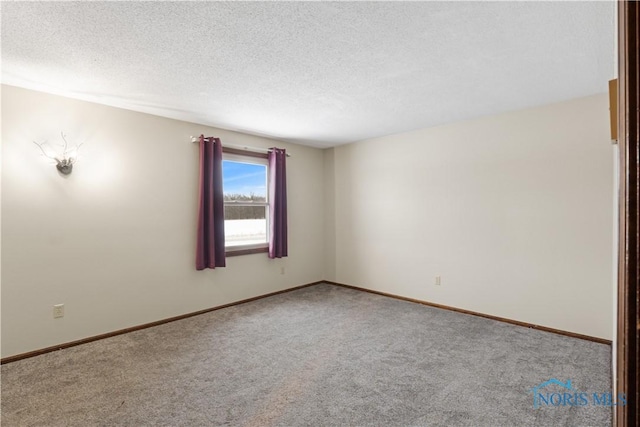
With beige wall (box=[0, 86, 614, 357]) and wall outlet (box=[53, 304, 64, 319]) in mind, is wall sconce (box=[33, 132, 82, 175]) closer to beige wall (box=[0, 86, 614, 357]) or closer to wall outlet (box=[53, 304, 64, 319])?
beige wall (box=[0, 86, 614, 357])

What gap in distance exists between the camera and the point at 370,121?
159 inches

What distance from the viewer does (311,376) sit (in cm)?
256

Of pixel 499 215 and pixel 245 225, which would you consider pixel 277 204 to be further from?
pixel 499 215

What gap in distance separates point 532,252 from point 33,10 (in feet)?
14.9

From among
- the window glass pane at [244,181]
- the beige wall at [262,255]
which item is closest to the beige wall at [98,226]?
the beige wall at [262,255]

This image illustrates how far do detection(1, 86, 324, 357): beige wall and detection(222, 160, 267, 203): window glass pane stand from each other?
390mm

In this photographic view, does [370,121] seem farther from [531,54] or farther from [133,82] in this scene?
[133,82]

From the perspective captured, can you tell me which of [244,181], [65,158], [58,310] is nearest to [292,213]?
[244,181]

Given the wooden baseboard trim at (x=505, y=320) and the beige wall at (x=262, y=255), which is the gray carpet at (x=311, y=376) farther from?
the beige wall at (x=262, y=255)

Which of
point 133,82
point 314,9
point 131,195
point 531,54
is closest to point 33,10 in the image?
point 133,82

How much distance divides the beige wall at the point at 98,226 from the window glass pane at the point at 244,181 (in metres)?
0.39

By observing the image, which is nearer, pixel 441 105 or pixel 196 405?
pixel 196 405

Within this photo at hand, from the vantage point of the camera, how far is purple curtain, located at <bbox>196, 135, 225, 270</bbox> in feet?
13.2

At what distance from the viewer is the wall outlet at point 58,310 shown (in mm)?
3084
